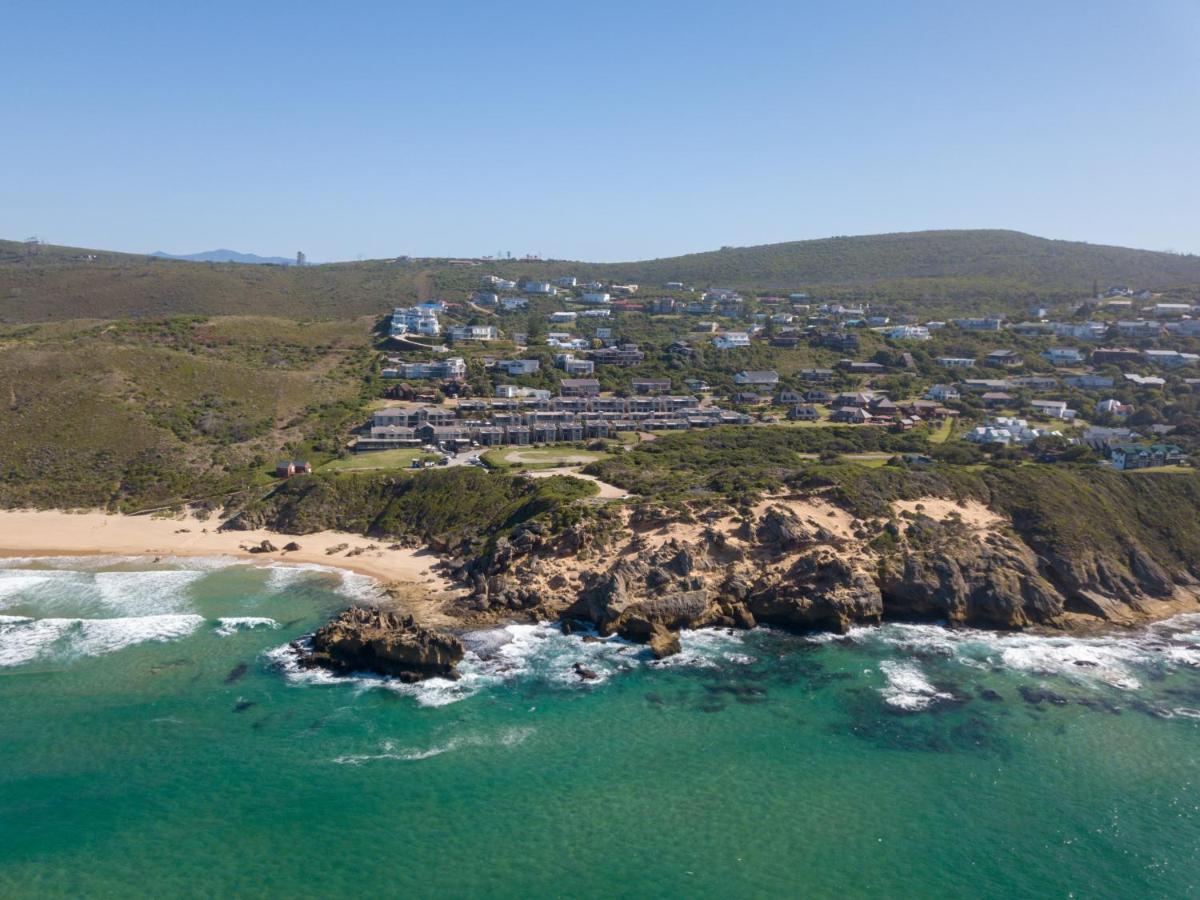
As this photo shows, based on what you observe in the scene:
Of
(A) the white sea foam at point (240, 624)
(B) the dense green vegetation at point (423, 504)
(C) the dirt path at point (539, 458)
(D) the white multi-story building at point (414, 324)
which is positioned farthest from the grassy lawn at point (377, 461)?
(D) the white multi-story building at point (414, 324)

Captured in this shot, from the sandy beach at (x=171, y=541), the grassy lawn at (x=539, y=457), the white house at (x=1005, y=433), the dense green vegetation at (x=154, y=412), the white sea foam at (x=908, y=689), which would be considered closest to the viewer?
the white sea foam at (x=908, y=689)

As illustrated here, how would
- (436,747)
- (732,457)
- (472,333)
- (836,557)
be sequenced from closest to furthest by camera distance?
(436,747) < (836,557) < (732,457) < (472,333)

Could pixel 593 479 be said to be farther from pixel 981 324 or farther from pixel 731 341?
pixel 981 324

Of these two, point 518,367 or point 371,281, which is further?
point 371,281

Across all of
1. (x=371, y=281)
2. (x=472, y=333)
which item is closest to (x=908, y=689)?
(x=472, y=333)

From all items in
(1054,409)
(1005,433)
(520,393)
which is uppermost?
(520,393)

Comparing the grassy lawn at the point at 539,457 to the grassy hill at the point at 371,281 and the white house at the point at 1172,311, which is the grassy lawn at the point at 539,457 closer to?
the grassy hill at the point at 371,281

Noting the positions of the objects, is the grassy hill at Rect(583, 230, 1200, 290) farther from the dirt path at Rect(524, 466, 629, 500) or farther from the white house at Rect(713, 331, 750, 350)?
the dirt path at Rect(524, 466, 629, 500)
